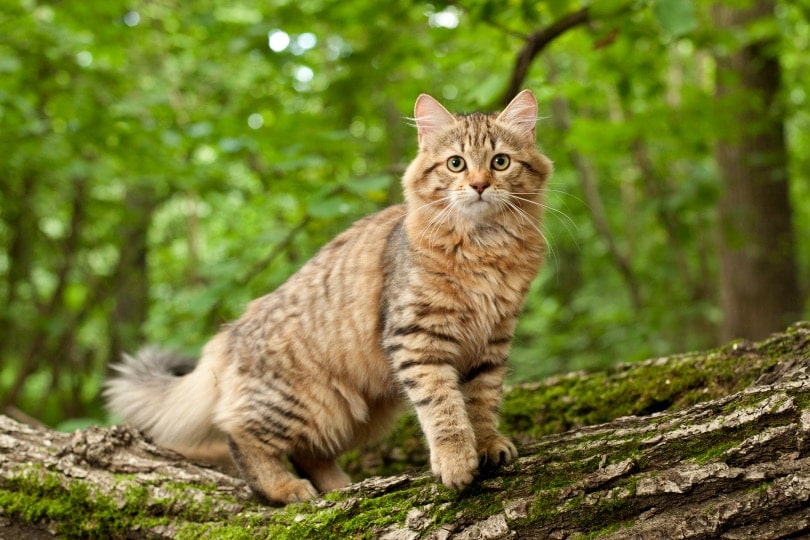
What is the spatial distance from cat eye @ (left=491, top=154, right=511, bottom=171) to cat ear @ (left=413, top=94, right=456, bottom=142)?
30 centimetres

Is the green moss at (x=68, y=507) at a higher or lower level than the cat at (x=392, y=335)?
lower

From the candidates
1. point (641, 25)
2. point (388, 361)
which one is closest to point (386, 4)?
point (641, 25)

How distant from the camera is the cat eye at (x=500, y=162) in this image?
294 centimetres

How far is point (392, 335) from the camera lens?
2.77 m

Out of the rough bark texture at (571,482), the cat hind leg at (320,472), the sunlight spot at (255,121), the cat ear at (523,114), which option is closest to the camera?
the rough bark texture at (571,482)

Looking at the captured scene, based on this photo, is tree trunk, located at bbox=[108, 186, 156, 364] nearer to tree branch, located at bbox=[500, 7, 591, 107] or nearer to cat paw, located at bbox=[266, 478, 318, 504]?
tree branch, located at bbox=[500, 7, 591, 107]

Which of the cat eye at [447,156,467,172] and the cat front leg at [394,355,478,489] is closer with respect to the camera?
the cat front leg at [394,355,478,489]

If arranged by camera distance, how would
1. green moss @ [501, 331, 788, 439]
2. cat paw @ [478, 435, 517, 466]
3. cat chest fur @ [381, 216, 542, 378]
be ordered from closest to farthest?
cat paw @ [478, 435, 517, 466]
cat chest fur @ [381, 216, 542, 378]
green moss @ [501, 331, 788, 439]

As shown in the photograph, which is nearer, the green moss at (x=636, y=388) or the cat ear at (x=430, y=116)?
the green moss at (x=636, y=388)

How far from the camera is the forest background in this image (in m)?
4.38

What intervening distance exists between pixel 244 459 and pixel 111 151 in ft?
9.68

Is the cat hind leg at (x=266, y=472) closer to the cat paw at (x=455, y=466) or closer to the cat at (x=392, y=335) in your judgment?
the cat at (x=392, y=335)

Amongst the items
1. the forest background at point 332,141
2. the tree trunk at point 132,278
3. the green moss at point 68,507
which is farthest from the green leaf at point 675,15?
the tree trunk at point 132,278

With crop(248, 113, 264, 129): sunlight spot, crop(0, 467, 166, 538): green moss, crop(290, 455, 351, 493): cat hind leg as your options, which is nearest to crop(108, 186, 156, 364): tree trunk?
crop(248, 113, 264, 129): sunlight spot
